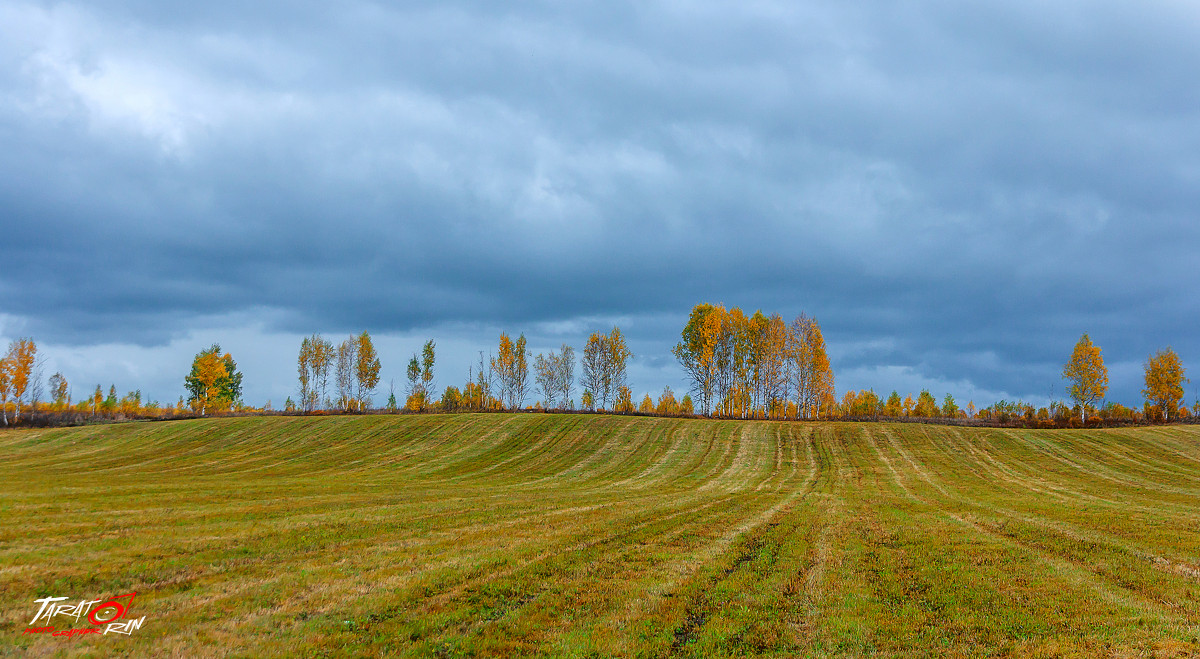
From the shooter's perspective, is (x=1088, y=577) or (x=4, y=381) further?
(x=4, y=381)

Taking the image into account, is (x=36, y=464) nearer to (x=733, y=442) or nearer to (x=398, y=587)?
(x=398, y=587)

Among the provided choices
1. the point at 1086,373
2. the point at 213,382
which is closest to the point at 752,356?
the point at 1086,373

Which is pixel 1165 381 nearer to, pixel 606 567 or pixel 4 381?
pixel 606 567

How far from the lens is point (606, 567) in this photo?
1337 cm

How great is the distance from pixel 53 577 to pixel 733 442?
2088 inches

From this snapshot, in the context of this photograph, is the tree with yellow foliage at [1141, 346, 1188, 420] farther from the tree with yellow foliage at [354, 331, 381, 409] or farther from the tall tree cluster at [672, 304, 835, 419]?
the tree with yellow foliage at [354, 331, 381, 409]

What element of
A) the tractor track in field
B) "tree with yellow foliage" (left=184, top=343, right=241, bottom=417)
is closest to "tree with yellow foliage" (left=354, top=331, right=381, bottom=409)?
"tree with yellow foliage" (left=184, top=343, right=241, bottom=417)

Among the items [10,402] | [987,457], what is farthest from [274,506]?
[10,402]

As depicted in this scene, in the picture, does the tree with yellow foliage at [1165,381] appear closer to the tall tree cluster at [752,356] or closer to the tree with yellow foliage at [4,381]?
the tall tree cluster at [752,356]

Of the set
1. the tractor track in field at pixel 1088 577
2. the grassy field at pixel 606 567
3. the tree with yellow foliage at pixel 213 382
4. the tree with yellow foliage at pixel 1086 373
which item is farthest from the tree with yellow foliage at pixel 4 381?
the tree with yellow foliage at pixel 1086 373

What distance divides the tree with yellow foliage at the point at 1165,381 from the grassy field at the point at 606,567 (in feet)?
218

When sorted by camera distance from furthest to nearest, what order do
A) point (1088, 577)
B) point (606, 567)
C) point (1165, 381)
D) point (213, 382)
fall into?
point (213, 382)
point (1165, 381)
point (606, 567)
point (1088, 577)

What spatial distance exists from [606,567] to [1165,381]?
10727 cm

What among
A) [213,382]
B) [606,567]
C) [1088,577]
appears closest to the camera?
[1088,577]
